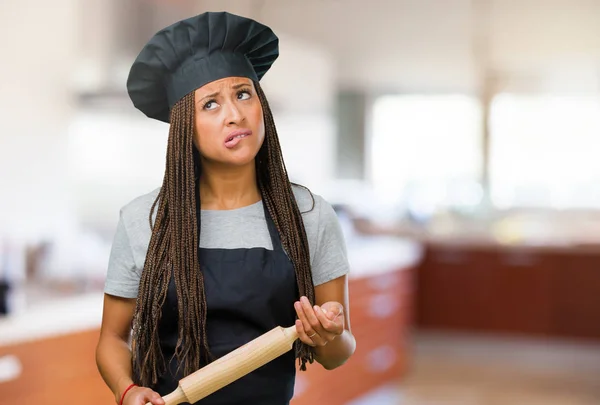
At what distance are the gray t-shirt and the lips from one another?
0.09m

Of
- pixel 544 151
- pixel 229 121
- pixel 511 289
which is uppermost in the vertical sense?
pixel 229 121

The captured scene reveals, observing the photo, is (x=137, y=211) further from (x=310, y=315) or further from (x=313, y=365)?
(x=313, y=365)

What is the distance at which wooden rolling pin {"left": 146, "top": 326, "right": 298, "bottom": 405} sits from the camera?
969mm

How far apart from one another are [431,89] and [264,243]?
17.9ft

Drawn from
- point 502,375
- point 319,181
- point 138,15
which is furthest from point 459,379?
point 138,15

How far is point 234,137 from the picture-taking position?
3.42ft

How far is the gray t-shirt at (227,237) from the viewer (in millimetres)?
1071

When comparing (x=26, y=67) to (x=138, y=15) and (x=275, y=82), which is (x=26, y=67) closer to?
(x=138, y=15)

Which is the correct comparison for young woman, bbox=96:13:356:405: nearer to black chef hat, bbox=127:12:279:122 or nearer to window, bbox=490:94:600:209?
black chef hat, bbox=127:12:279:122

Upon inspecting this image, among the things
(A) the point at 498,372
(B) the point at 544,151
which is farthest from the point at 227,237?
(B) the point at 544,151

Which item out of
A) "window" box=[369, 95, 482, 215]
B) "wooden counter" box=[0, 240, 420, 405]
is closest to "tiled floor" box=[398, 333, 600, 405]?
"wooden counter" box=[0, 240, 420, 405]

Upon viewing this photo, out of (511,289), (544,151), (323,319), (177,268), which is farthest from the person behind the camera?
(544,151)

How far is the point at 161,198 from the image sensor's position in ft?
3.52

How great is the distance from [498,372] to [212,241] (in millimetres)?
3985
